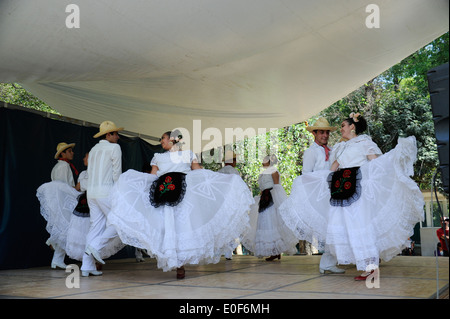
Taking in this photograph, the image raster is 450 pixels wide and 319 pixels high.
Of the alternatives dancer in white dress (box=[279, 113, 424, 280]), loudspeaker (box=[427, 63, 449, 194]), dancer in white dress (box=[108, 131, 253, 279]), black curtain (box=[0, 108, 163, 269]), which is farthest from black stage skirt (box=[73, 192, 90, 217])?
loudspeaker (box=[427, 63, 449, 194])

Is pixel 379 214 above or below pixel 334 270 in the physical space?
above

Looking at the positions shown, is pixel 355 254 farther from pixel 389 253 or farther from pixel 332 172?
pixel 332 172

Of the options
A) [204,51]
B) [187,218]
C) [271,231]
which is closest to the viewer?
[187,218]

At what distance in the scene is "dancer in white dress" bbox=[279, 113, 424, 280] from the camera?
3988 mm

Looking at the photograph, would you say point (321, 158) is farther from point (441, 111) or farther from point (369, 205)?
point (441, 111)

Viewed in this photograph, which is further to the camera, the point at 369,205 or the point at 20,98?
the point at 20,98

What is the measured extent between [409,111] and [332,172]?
436 inches

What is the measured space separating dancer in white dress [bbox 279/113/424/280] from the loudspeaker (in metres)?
1.68

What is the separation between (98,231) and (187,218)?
4.40ft

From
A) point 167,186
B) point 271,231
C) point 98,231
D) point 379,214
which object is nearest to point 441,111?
point 379,214

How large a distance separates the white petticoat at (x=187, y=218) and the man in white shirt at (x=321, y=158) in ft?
2.72

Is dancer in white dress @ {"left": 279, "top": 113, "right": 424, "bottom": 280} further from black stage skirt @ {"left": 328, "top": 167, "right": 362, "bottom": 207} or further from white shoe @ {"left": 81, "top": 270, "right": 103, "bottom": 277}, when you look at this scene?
white shoe @ {"left": 81, "top": 270, "right": 103, "bottom": 277}

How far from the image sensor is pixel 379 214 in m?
4.08

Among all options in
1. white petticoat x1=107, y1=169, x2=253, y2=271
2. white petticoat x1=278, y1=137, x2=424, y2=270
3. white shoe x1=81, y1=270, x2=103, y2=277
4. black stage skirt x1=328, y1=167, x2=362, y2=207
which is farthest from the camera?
white shoe x1=81, y1=270, x2=103, y2=277
